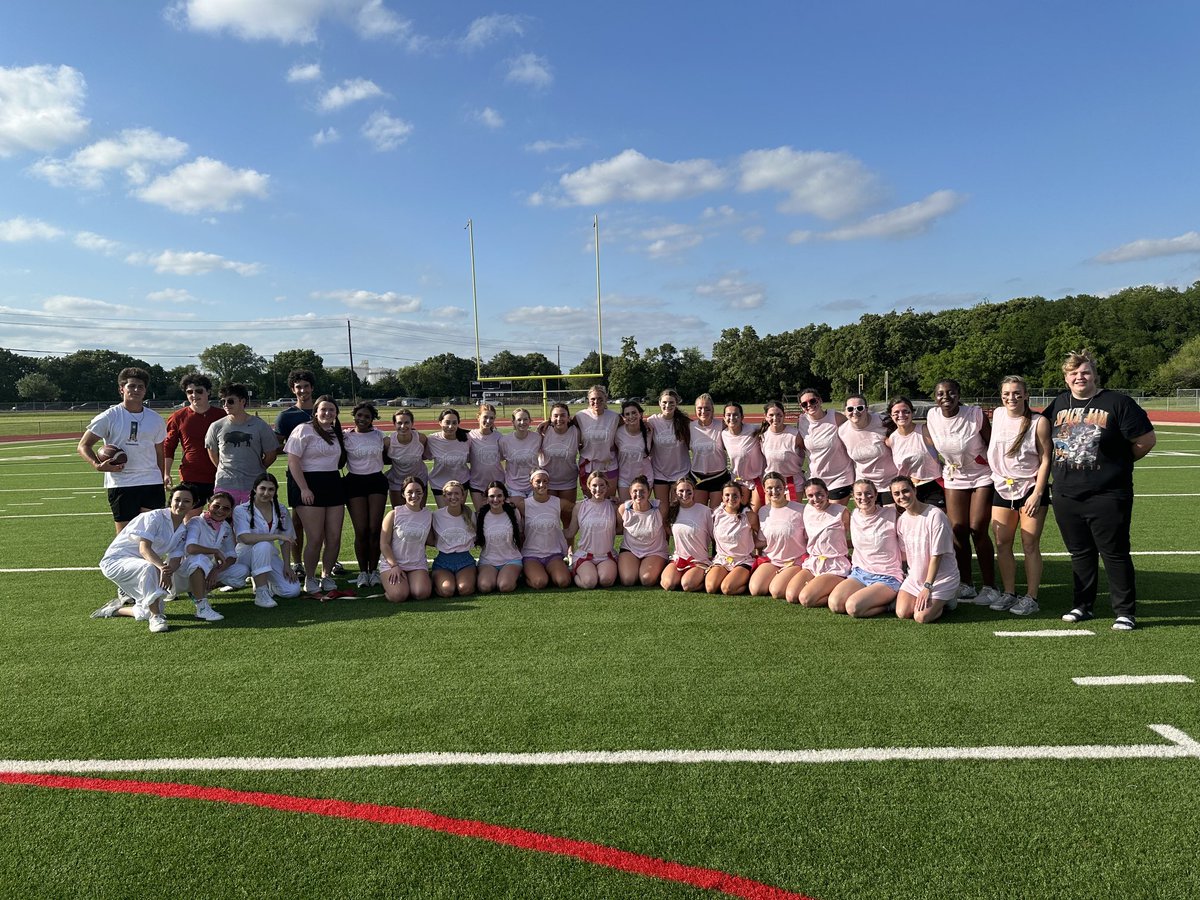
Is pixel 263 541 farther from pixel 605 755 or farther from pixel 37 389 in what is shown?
pixel 37 389

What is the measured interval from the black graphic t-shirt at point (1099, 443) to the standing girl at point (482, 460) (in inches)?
174

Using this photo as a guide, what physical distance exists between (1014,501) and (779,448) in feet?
5.93

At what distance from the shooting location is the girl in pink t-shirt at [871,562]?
495 centimetres

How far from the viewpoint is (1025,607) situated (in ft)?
16.3

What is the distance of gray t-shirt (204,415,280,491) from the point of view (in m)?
5.85

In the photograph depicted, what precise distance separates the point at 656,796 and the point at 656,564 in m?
3.20

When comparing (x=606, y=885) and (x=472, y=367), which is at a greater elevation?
(x=472, y=367)

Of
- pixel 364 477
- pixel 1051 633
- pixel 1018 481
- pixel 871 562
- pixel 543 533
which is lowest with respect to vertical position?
pixel 1051 633

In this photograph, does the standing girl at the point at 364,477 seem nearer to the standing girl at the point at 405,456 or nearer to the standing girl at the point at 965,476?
the standing girl at the point at 405,456

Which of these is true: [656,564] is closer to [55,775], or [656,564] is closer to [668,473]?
[668,473]

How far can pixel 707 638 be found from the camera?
15.1 ft

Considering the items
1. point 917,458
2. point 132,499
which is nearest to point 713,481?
point 917,458

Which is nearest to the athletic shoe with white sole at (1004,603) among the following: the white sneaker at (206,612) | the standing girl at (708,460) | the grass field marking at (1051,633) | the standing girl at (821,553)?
the grass field marking at (1051,633)

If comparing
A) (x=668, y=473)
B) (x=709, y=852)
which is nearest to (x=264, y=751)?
(x=709, y=852)
